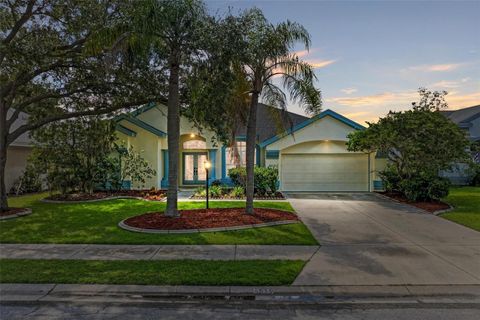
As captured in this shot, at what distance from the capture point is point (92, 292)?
5.16 m

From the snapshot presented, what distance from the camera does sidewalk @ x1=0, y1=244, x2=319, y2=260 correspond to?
22.3 ft

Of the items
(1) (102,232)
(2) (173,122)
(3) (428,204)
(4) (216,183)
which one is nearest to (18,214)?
(1) (102,232)

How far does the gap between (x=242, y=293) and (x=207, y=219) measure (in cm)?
513

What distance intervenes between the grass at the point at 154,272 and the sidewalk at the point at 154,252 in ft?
1.04

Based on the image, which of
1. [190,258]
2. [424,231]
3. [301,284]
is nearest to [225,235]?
[190,258]

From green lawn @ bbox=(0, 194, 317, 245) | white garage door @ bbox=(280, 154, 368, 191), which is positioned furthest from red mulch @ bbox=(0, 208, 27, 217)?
white garage door @ bbox=(280, 154, 368, 191)

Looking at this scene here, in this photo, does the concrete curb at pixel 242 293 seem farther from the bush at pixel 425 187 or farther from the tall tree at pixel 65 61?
the bush at pixel 425 187

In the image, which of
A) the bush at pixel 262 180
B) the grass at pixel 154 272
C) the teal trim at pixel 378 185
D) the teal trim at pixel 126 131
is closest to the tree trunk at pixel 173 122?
the grass at pixel 154 272

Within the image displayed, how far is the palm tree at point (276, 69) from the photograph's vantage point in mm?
9930

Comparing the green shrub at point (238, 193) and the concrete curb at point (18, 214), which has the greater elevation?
the green shrub at point (238, 193)

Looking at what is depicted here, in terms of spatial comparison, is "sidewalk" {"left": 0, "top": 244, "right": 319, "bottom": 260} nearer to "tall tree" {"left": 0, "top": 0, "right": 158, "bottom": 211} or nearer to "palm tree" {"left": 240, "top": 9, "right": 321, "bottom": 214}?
"palm tree" {"left": 240, "top": 9, "right": 321, "bottom": 214}

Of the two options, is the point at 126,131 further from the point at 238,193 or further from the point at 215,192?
the point at 238,193

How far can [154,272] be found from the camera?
5.87 m

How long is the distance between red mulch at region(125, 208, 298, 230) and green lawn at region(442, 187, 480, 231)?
5.31 meters
